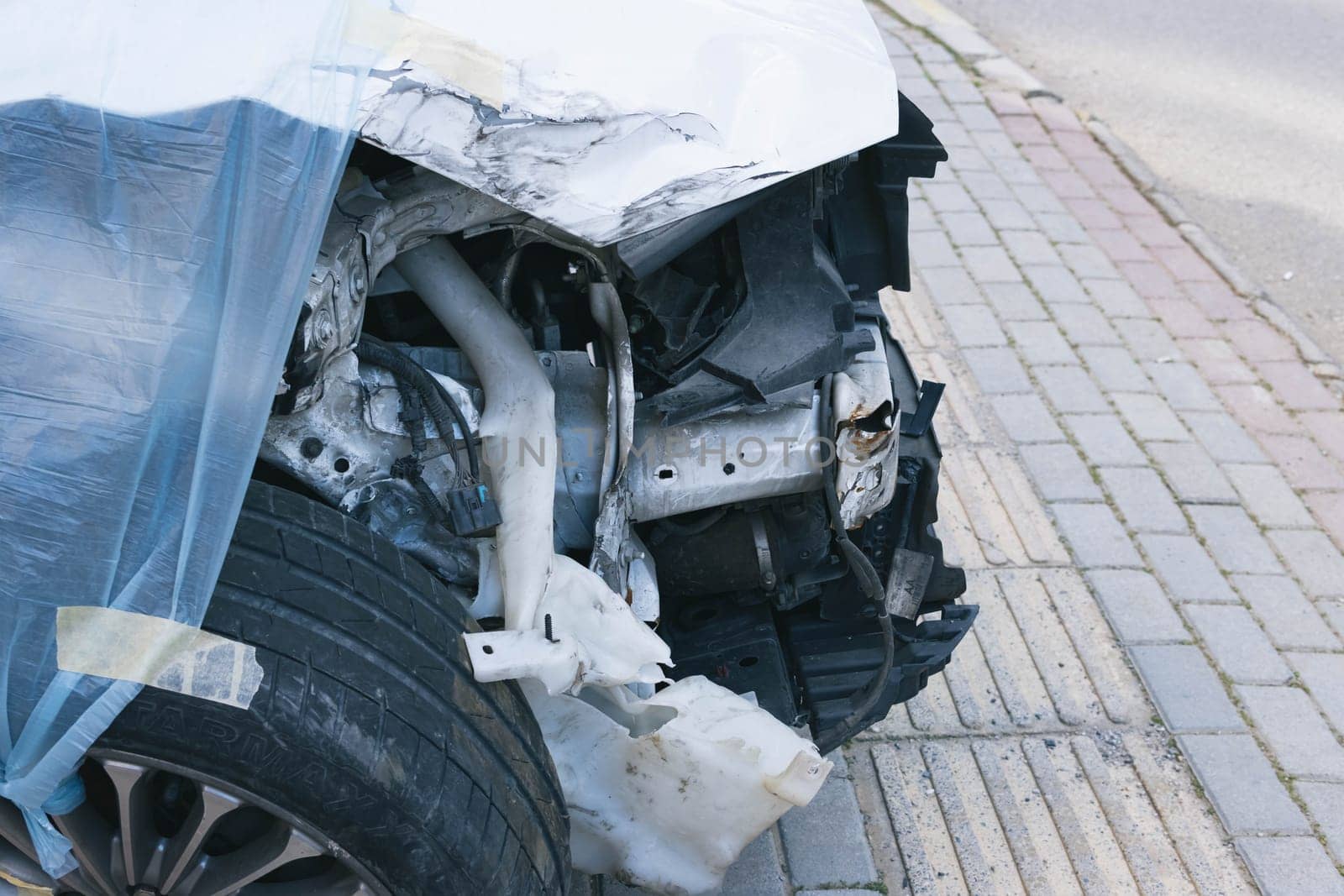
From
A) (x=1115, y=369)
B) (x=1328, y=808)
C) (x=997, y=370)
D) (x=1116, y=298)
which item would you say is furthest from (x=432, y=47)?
(x=1116, y=298)

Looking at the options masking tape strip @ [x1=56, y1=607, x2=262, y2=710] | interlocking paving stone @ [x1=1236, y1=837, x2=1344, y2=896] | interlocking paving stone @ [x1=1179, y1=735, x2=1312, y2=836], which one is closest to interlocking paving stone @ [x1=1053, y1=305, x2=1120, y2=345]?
interlocking paving stone @ [x1=1179, y1=735, x2=1312, y2=836]

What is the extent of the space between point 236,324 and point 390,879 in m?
0.71

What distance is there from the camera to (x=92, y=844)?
1460mm

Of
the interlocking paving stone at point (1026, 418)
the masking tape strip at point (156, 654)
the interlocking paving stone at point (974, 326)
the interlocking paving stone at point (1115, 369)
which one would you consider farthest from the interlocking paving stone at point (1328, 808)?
the masking tape strip at point (156, 654)

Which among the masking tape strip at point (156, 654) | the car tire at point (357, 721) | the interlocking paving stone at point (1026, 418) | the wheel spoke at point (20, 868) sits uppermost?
the masking tape strip at point (156, 654)

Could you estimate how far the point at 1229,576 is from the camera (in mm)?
3088

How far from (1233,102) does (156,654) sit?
5.94 m

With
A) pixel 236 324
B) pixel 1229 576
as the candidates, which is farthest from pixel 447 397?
pixel 1229 576

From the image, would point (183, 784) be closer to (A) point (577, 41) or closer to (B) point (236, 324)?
(B) point (236, 324)

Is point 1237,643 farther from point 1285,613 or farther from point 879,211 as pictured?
point 879,211

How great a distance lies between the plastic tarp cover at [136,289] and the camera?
122 centimetres

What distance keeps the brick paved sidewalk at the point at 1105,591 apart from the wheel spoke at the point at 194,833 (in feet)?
3.50

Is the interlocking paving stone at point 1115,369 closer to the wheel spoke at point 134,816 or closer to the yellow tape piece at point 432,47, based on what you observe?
the yellow tape piece at point 432,47

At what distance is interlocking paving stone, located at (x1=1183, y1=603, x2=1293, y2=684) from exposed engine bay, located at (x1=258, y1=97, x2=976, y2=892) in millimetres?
1166
